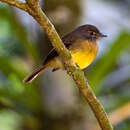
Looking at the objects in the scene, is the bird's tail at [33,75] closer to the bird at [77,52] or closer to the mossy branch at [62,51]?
the bird at [77,52]

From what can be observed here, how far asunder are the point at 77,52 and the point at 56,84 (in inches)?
26.0

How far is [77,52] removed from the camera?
3.74 m

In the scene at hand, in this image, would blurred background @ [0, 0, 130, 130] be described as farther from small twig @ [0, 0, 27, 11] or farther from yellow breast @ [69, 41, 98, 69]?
small twig @ [0, 0, 27, 11]

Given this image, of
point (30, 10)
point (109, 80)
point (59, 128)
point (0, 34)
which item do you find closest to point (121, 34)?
point (109, 80)

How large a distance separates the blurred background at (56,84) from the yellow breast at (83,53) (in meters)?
0.55

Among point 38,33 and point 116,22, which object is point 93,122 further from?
point 116,22

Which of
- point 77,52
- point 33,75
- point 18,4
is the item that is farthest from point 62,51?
point 33,75

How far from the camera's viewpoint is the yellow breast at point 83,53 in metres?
3.71

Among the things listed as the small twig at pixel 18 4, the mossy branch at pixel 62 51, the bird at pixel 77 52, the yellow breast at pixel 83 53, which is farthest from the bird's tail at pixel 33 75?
the small twig at pixel 18 4

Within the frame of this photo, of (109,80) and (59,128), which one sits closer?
(59,128)

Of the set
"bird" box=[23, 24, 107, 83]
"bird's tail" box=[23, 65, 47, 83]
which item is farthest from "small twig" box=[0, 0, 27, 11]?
"bird's tail" box=[23, 65, 47, 83]

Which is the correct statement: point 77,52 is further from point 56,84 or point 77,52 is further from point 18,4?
point 18,4

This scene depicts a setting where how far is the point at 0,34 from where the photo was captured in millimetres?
5500

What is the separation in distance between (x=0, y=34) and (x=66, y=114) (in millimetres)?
1723
